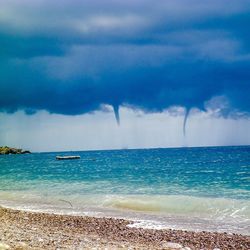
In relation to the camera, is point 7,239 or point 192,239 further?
point 192,239

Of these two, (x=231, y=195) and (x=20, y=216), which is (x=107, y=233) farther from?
(x=231, y=195)

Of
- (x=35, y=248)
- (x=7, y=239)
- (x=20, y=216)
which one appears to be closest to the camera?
(x=35, y=248)

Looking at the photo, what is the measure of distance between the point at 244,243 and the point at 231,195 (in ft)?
49.5

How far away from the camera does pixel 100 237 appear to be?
50.5 feet

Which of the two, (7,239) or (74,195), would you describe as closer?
(7,239)

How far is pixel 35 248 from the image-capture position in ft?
40.5

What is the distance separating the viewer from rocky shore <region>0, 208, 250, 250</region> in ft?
43.3

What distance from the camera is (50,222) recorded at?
19250 millimetres

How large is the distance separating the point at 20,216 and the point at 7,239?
25.4 ft

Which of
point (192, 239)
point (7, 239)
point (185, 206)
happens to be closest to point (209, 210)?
point (185, 206)

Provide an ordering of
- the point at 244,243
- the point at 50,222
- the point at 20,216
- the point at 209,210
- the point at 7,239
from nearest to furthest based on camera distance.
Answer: the point at 7,239, the point at 244,243, the point at 50,222, the point at 20,216, the point at 209,210

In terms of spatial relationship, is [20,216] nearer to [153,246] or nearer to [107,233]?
[107,233]

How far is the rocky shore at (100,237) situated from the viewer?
43.3ft

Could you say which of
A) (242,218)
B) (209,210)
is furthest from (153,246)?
(209,210)
